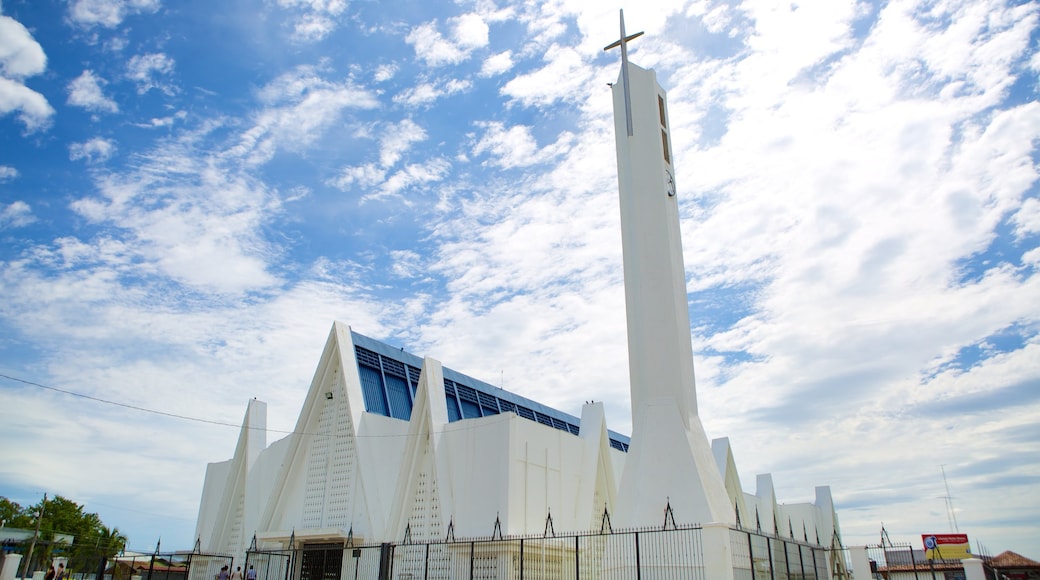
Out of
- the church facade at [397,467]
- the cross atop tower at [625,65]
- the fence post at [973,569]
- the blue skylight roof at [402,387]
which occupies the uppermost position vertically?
the cross atop tower at [625,65]

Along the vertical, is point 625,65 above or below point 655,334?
above

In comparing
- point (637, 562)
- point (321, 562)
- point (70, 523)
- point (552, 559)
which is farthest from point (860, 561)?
point (70, 523)

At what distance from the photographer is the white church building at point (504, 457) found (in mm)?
17891

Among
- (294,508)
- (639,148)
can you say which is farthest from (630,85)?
(294,508)

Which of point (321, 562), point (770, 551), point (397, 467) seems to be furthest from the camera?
point (321, 562)

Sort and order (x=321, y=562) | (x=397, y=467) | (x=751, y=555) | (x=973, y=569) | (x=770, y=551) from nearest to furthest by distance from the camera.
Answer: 1. (x=751, y=555)
2. (x=973, y=569)
3. (x=770, y=551)
4. (x=397, y=467)
5. (x=321, y=562)

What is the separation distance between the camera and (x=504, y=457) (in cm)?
1991

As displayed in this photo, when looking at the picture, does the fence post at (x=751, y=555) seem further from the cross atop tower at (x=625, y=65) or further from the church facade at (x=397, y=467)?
the cross atop tower at (x=625, y=65)

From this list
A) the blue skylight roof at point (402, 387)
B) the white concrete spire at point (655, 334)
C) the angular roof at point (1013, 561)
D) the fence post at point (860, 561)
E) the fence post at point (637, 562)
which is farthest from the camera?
the angular roof at point (1013, 561)

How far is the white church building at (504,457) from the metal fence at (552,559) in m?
0.12

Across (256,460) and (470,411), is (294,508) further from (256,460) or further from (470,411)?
(470,411)

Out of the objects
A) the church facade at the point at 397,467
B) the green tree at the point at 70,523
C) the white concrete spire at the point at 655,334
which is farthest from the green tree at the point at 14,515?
the white concrete spire at the point at 655,334

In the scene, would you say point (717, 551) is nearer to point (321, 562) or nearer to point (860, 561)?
point (860, 561)

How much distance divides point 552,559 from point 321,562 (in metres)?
8.19
